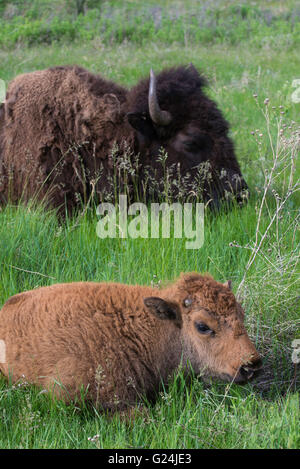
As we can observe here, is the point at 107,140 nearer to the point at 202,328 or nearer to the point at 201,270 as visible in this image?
the point at 201,270

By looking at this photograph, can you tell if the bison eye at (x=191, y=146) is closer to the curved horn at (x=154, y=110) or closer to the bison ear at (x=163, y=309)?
the curved horn at (x=154, y=110)

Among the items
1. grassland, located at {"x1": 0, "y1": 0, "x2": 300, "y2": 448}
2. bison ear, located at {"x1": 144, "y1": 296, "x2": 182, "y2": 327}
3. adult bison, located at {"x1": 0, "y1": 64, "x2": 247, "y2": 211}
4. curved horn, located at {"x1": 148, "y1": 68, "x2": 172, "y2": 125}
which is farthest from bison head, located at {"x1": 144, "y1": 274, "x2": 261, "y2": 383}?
curved horn, located at {"x1": 148, "y1": 68, "x2": 172, "y2": 125}

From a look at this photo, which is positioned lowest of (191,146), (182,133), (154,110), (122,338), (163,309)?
(122,338)

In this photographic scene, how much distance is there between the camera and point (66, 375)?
144 inches

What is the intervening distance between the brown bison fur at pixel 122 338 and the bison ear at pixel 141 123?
3.19m

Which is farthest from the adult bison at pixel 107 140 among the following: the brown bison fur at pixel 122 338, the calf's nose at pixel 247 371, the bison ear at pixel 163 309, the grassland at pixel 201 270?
the calf's nose at pixel 247 371

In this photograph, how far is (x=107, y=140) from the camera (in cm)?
700

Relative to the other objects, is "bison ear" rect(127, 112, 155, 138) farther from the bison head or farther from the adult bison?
the bison head

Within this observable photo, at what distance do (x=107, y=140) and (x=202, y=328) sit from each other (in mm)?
3652

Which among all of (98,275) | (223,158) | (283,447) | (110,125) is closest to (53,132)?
(110,125)

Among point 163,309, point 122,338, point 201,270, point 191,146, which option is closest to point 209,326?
point 163,309

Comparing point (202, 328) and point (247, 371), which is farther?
point (202, 328)

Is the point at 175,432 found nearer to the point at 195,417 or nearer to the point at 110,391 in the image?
Result: the point at 195,417

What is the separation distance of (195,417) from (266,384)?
0.78 meters
